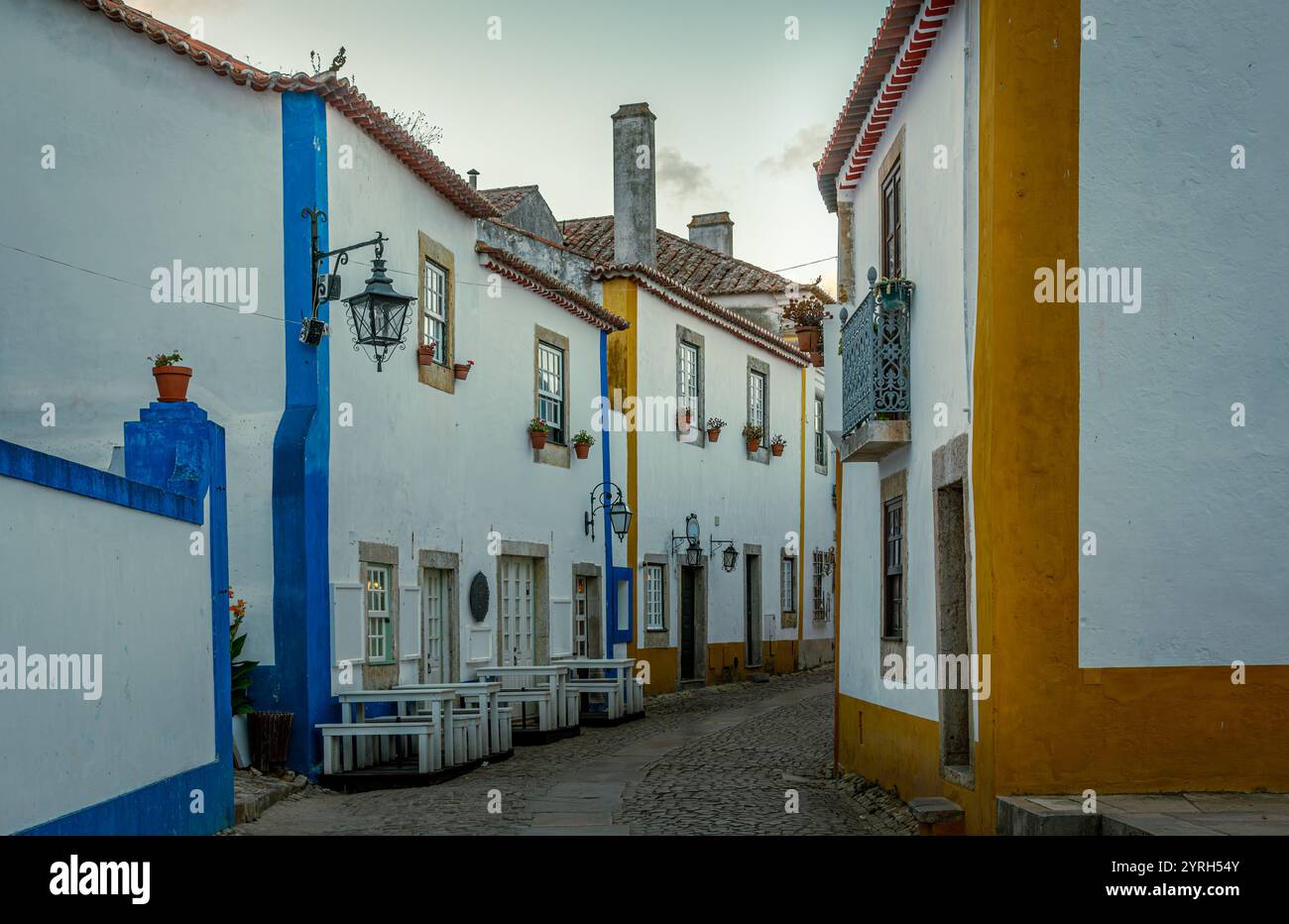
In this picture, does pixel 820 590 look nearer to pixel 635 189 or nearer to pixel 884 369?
pixel 635 189

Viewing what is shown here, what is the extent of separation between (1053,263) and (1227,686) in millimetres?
2428

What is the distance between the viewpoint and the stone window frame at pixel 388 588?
13.4 metres

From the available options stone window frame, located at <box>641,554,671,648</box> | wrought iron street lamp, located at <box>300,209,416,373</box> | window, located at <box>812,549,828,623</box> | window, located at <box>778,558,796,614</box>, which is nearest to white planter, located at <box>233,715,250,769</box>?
wrought iron street lamp, located at <box>300,209,416,373</box>

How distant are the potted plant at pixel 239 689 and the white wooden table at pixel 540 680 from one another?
3.79 m

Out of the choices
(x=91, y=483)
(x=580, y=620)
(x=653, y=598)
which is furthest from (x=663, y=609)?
→ (x=91, y=483)

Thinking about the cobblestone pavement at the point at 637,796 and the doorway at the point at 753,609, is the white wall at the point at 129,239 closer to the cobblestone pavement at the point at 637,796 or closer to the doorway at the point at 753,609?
the cobblestone pavement at the point at 637,796

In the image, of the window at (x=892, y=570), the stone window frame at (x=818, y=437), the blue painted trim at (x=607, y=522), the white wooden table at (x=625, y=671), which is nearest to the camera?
the window at (x=892, y=570)

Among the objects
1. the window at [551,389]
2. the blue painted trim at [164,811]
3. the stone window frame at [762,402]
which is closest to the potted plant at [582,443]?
the window at [551,389]

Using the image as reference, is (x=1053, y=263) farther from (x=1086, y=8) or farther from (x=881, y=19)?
(x=881, y=19)

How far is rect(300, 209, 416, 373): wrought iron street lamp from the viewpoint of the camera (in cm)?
1194

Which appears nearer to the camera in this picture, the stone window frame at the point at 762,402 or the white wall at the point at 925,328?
the white wall at the point at 925,328

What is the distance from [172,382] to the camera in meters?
9.55
